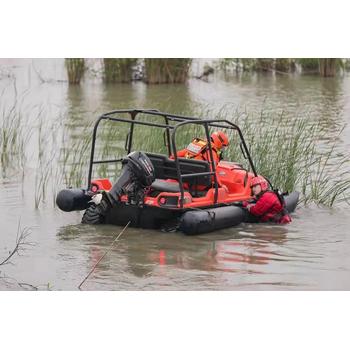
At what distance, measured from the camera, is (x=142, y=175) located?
9.91m

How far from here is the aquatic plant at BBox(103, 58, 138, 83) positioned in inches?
840

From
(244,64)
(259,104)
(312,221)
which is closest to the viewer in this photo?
(312,221)

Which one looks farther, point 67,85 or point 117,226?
point 67,85

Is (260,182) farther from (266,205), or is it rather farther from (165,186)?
(165,186)

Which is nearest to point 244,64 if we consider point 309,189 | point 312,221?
point 309,189

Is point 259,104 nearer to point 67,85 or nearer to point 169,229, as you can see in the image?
point 67,85

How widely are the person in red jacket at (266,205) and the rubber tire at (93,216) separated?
4.94 ft

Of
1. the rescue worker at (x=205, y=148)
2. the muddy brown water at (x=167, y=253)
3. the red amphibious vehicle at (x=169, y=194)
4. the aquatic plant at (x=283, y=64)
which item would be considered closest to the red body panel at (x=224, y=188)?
the red amphibious vehicle at (x=169, y=194)

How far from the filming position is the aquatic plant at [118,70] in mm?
21328

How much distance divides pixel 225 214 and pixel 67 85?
12221 millimetres

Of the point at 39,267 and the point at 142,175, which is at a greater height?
the point at 142,175

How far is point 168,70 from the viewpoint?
20.7 metres

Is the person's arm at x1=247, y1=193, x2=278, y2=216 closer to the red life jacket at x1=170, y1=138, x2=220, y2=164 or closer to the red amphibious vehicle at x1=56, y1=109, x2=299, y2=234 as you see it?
the red amphibious vehicle at x1=56, y1=109, x2=299, y2=234

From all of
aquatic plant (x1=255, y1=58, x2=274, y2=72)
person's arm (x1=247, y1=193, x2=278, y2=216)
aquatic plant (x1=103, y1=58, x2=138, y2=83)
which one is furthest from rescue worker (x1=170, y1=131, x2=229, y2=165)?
aquatic plant (x1=255, y1=58, x2=274, y2=72)
